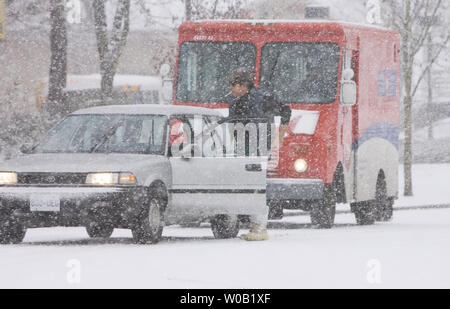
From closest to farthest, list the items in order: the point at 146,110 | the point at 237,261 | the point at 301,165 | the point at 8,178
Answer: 1. the point at 237,261
2. the point at 8,178
3. the point at 146,110
4. the point at 301,165

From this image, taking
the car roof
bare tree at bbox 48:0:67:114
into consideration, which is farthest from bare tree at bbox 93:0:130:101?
the car roof

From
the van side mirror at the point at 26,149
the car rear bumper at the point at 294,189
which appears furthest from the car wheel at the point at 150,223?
the car rear bumper at the point at 294,189

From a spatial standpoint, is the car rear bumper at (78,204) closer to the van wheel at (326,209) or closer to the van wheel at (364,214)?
the van wheel at (326,209)

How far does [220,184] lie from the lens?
1636cm

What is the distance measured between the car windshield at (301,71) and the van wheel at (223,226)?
11.9 ft

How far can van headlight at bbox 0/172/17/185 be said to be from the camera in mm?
15469

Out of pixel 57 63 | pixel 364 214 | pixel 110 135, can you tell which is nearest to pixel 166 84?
pixel 364 214

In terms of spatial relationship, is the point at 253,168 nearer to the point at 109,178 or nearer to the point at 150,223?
the point at 150,223

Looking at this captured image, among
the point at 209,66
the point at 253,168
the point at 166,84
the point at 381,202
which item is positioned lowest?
the point at 381,202

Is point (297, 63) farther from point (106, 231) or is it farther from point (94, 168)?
point (94, 168)

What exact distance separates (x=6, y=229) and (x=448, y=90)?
57.5m

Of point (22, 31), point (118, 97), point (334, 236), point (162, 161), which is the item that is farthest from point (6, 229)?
point (22, 31)

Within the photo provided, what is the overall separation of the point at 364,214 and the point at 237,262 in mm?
10221
